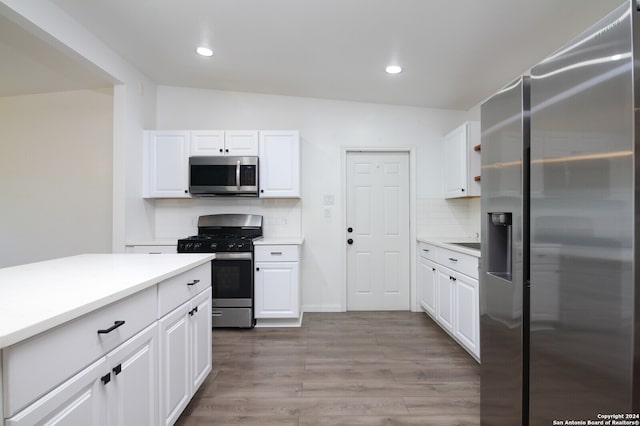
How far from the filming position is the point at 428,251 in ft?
11.1

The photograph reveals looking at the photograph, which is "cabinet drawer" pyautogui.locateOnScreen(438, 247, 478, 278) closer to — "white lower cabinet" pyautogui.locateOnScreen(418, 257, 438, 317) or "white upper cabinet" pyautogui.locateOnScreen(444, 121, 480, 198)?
"white lower cabinet" pyautogui.locateOnScreen(418, 257, 438, 317)

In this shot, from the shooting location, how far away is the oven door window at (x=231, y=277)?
10.3 feet

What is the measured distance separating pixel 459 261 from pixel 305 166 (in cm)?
206

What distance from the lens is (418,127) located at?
3.80 metres

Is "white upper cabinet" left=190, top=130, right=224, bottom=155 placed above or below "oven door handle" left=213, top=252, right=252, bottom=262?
above

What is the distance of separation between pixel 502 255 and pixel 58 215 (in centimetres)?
457

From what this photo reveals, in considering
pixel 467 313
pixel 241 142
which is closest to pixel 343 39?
pixel 241 142

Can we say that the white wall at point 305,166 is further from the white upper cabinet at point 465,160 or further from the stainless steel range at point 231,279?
the stainless steel range at point 231,279

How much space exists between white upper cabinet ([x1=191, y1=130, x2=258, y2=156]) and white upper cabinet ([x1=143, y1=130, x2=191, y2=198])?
0.38 ft

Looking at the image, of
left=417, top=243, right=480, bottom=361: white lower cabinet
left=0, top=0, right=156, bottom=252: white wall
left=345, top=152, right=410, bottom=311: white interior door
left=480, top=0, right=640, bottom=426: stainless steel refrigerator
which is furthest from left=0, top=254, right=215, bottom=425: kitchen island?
left=345, top=152, right=410, bottom=311: white interior door

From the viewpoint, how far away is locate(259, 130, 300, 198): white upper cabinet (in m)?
3.42

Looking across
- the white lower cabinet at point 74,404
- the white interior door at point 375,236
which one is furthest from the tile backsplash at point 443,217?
the white lower cabinet at point 74,404

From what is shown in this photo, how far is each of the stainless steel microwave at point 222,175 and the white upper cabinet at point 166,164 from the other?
150 millimetres

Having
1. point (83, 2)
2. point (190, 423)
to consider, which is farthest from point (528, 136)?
point (83, 2)
